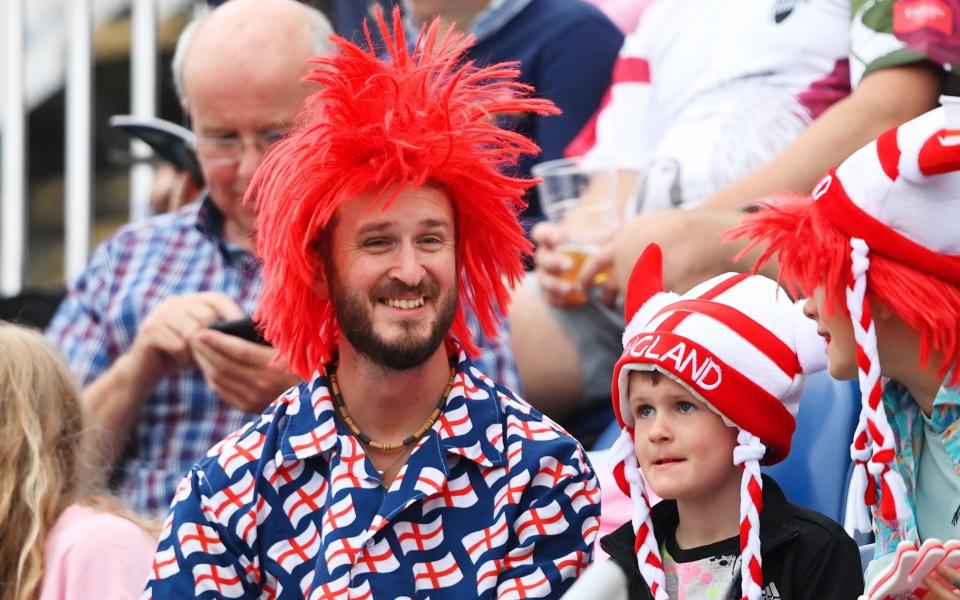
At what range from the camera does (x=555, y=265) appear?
3188 mm

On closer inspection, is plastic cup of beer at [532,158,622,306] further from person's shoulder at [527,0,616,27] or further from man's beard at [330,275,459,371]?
man's beard at [330,275,459,371]

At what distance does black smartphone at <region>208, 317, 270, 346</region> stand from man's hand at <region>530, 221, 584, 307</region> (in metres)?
0.63

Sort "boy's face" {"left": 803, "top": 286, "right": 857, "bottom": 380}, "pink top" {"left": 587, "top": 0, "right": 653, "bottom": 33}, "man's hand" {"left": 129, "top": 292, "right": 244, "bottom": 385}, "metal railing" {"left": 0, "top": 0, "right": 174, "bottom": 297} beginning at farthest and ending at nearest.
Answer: "metal railing" {"left": 0, "top": 0, "right": 174, "bottom": 297}
"pink top" {"left": 587, "top": 0, "right": 653, "bottom": 33}
"man's hand" {"left": 129, "top": 292, "right": 244, "bottom": 385}
"boy's face" {"left": 803, "top": 286, "right": 857, "bottom": 380}

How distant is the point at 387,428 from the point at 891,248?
781mm

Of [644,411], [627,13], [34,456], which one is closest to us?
[644,411]

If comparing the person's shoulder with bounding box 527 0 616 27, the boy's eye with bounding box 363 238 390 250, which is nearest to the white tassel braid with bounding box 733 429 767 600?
the boy's eye with bounding box 363 238 390 250

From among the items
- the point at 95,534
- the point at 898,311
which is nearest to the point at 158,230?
the point at 95,534

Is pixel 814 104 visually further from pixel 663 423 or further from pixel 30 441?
pixel 30 441

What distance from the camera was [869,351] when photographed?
191 cm

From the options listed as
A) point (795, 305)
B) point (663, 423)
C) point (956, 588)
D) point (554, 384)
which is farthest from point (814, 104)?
point (956, 588)

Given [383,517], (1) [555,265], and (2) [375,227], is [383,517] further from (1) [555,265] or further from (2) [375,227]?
(1) [555,265]

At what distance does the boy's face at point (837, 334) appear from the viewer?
197cm

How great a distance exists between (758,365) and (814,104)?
4.29 ft

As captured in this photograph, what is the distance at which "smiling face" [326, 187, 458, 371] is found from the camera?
7.21 ft
